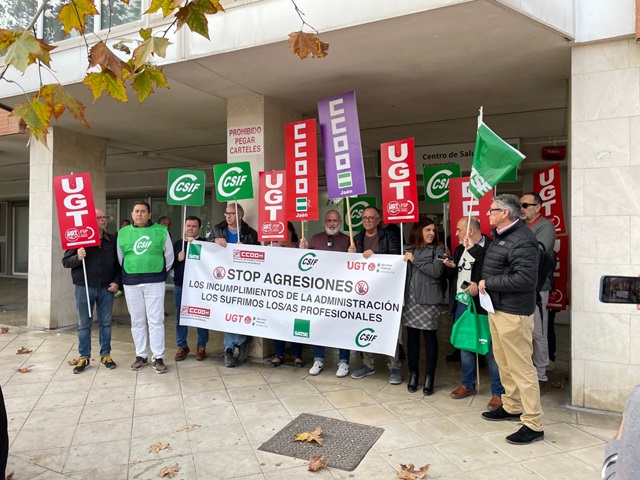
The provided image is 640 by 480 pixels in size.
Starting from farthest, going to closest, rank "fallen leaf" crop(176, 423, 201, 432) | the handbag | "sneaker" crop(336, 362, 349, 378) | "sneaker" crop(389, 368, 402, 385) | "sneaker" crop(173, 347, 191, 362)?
"sneaker" crop(173, 347, 191, 362) < "sneaker" crop(336, 362, 349, 378) < "sneaker" crop(389, 368, 402, 385) < the handbag < "fallen leaf" crop(176, 423, 201, 432)

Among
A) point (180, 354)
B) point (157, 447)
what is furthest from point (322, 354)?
point (157, 447)

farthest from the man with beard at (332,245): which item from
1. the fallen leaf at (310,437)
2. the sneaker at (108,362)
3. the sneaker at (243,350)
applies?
the sneaker at (108,362)

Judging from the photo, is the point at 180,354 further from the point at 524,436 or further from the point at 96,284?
the point at 524,436

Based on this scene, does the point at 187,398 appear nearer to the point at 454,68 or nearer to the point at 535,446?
the point at 535,446

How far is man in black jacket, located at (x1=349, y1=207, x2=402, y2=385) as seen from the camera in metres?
5.04

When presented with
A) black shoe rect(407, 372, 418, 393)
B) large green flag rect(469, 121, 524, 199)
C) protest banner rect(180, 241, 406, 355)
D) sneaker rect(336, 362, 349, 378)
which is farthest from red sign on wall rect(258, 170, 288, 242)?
large green flag rect(469, 121, 524, 199)

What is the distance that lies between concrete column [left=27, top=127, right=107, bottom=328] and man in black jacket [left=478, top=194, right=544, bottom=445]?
707cm

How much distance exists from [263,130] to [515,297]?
12.2ft

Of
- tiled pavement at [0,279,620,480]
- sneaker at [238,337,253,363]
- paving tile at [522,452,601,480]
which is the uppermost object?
sneaker at [238,337,253,363]

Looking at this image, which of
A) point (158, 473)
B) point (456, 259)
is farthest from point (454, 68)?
point (158, 473)

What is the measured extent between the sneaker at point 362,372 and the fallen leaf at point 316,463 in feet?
6.20

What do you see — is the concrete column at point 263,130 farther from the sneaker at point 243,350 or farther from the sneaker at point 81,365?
the sneaker at point 81,365

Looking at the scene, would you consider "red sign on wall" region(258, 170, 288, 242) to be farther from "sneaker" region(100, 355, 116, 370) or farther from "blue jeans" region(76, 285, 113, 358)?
"sneaker" region(100, 355, 116, 370)

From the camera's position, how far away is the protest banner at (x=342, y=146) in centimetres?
503
